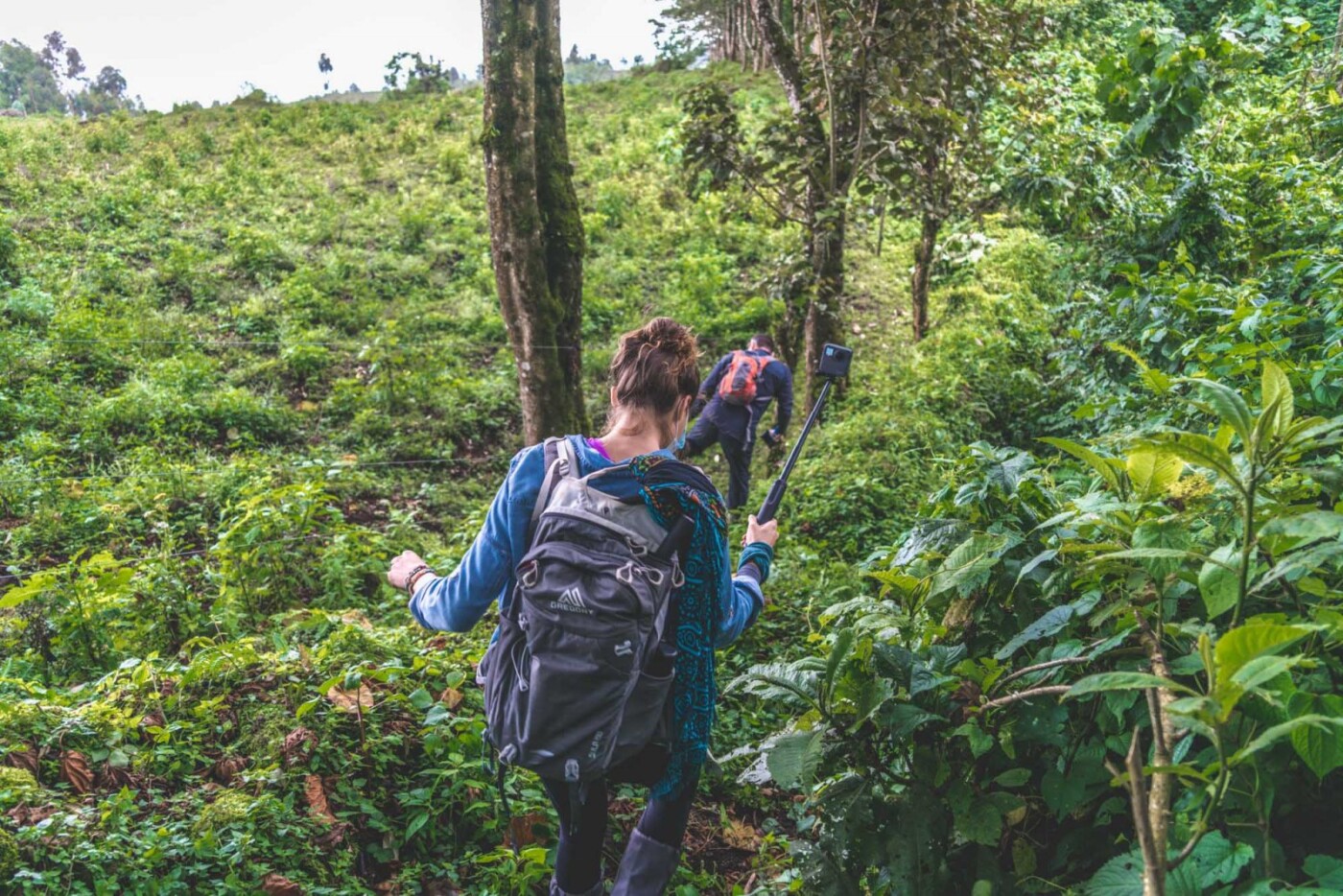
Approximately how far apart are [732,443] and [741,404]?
391 mm

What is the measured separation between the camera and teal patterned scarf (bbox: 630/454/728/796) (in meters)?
2.38

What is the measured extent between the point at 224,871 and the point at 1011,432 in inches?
315

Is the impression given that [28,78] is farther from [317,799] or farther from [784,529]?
[317,799]

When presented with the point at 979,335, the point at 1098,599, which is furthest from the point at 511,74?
the point at 979,335

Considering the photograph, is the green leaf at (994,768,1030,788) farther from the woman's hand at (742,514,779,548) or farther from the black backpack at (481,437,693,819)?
the woman's hand at (742,514,779,548)

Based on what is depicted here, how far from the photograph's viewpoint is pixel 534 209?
6473mm

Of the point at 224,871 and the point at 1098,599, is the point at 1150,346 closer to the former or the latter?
the point at 1098,599

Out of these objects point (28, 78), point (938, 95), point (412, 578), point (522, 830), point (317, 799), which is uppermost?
point (28, 78)

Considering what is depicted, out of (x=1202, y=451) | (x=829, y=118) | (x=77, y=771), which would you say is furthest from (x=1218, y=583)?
(x=829, y=118)

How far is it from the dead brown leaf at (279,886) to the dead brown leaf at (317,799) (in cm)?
35

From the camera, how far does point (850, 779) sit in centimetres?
231

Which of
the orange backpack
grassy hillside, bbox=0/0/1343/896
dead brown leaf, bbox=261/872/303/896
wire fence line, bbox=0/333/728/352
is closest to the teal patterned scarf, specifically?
grassy hillside, bbox=0/0/1343/896

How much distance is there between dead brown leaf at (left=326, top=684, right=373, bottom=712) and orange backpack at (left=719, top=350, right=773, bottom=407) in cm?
482

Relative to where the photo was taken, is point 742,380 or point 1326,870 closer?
point 1326,870
